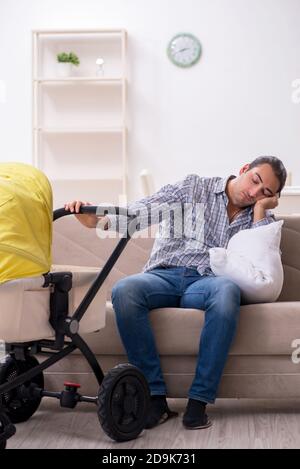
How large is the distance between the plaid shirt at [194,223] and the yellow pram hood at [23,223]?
68 cm

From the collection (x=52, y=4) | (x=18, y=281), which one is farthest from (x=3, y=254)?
(x=52, y=4)

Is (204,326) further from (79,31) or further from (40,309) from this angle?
(79,31)

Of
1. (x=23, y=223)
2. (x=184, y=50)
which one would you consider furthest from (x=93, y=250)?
(x=184, y=50)

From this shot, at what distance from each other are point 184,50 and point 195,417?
5.28 meters

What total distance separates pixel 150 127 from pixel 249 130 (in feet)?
3.03

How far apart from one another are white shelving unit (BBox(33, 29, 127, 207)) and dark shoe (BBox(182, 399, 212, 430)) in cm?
485

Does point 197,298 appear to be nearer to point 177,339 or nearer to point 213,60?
point 177,339

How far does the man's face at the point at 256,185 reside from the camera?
2609 millimetres

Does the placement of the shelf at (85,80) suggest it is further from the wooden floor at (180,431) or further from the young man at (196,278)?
the wooden floor at (180,431)

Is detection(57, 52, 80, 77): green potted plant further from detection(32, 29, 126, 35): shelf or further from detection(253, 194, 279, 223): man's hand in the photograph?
detection(253, 194, 279, 223): man's hand

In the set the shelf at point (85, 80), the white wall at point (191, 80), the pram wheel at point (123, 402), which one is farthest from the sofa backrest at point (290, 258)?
the shelf at point (85, 80)

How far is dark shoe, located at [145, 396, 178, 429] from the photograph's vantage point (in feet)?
7.55

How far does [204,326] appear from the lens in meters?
2.36
